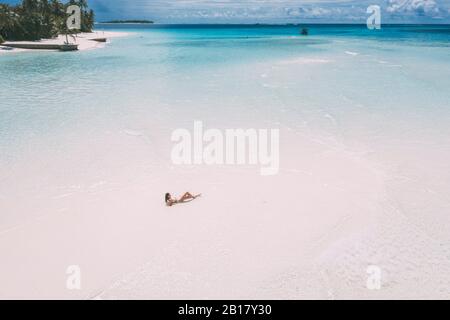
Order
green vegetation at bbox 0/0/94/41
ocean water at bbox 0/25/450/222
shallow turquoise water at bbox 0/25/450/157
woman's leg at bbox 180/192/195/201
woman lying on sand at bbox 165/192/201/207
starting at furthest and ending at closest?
green vegetation at bbox 0/0/94/41
shallow turquoise water at bbox 0/25/450/157
ocean water at bbox 0/25/450/222
woman's leg at bbox 180/192/195/201
woman lying on sand at bbox 165/192/201/207

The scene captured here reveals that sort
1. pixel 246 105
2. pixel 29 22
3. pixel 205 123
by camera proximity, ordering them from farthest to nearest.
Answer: pixel 29 22 → pixel 246 105 → pixel 205 123

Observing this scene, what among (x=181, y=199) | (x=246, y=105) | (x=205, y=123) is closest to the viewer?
(x=181, y=199)

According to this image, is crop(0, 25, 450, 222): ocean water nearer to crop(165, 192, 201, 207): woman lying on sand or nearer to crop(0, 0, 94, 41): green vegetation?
crop(165, 192, 201, 207): woman lying on sand

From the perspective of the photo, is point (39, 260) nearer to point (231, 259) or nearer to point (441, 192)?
point (231, 259)

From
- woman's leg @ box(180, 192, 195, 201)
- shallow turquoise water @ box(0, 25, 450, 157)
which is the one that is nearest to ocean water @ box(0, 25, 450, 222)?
shallow turquoise water @ box(0, 25, 450, 157)

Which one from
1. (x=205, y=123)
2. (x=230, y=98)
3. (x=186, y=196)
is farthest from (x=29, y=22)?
(x=186, y=196)

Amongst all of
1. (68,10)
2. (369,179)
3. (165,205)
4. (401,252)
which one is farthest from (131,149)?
(68,10)

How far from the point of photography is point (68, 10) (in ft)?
263

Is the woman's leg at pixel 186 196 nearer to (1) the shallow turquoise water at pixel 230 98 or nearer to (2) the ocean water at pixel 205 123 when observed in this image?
(2) the ocean water at pixel 205 123

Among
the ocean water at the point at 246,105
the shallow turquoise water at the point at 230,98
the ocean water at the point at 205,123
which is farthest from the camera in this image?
the shallow turquoise water at the point at 230,98

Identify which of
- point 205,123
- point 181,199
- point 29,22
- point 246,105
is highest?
point 29,22

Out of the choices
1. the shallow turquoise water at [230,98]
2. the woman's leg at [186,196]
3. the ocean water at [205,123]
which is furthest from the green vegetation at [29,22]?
the woman's leg at [186,196]

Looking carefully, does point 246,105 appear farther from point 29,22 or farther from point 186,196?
point 29,22

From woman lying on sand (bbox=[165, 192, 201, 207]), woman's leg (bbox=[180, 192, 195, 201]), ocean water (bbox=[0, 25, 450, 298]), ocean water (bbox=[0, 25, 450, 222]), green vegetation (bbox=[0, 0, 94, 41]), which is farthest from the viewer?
green vegetation (bbox=[0, 0, 94, 41])
